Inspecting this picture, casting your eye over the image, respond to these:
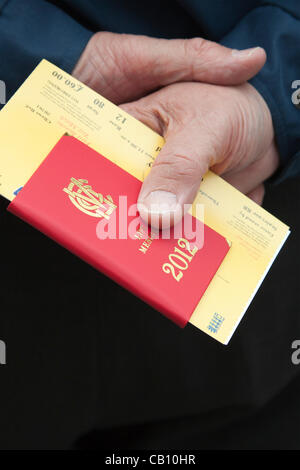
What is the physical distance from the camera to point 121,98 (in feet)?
2.91

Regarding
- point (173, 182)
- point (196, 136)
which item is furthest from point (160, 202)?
point (196, 136)

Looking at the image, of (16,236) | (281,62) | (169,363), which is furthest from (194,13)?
(169,363)

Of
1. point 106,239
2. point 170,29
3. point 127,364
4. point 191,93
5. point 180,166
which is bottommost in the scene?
point 127,364

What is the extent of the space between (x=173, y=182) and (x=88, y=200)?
0.13 m

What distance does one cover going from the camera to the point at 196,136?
2.39 ft

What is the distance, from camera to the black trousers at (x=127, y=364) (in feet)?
2.75

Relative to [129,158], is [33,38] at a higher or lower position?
higher

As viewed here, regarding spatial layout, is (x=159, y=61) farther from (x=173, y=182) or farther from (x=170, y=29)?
(x=173, y=182)

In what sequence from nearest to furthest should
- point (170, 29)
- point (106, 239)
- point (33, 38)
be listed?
point (106, 239) < point (33, 38) < point (170, 29)

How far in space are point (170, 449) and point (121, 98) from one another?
2.54ft

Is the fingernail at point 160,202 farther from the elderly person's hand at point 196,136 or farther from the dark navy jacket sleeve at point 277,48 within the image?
the dark navy jacket sleeve at point 277,48

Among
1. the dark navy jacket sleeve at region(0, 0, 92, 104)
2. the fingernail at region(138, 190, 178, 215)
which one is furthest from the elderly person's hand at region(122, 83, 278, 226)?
the dark navy jacket sleeve at region(0, 0, 92, 104)

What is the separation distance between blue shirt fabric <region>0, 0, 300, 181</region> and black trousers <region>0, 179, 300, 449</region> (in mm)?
262

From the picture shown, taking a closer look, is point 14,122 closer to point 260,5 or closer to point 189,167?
point 189,167
